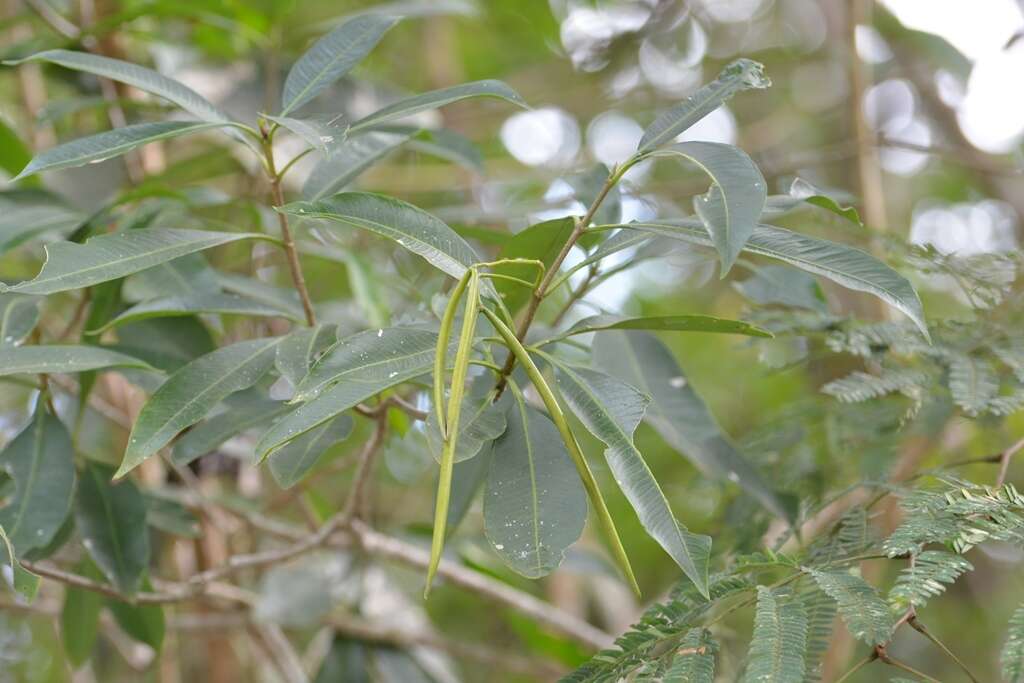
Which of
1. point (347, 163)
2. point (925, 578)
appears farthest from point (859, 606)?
point (347, 163)

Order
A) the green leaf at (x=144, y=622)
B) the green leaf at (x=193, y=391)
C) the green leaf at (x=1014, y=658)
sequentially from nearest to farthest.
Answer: the green leaf at (x=1014, y=658) < the green leaf at (x=193, y=391) < the green leaf at (x=144, y=622)

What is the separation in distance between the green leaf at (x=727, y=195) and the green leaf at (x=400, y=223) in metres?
0.14

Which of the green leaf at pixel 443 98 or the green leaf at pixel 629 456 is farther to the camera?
the green leaf at pixel 443 98

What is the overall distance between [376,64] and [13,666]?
1.41 meters

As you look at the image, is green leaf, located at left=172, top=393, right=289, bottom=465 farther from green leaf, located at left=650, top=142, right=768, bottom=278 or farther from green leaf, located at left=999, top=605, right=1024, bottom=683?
green leaf, located at left=999, top=605, right=1024, bottom=683

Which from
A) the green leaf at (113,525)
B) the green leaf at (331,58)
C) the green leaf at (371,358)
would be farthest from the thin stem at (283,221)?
the green leaf at (113,525)

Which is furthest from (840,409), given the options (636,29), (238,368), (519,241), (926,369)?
(636,29)

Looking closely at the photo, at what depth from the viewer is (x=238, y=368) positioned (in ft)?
2.37

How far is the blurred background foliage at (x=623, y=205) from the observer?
103 cm

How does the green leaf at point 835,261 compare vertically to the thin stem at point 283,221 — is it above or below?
above

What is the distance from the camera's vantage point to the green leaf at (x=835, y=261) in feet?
1.97

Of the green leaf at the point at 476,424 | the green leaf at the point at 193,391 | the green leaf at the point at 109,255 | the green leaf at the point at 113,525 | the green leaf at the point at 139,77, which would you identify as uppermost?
the green leaf at the point at 139,77

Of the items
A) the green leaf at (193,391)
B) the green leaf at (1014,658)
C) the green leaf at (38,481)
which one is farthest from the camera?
the green leaf at (38,481)

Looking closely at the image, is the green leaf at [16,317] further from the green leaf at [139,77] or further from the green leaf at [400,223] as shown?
the green leaf at [400,223]
